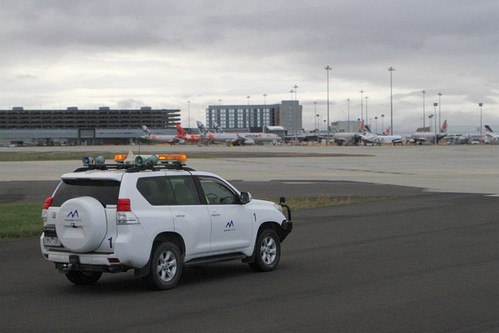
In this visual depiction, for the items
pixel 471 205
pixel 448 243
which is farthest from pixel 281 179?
pixel 448 243

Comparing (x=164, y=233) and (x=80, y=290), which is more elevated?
(x=164, y=233)

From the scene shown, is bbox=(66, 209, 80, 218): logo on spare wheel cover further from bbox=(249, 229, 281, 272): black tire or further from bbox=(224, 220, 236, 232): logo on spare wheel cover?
bbox=(249, 229, 281, 272): black tire

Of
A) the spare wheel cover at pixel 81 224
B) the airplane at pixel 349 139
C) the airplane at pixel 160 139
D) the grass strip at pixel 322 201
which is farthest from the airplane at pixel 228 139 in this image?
the spare wheel cover at pixel 81 224

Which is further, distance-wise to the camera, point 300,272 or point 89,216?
point 300,272

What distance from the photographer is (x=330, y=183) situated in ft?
129

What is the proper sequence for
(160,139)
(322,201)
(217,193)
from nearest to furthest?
(217,193) → (322,201) → (160,139)

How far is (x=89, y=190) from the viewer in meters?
11.9

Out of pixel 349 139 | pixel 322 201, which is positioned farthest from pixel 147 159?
pixel 349 139

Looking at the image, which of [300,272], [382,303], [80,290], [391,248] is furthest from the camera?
[391,248]

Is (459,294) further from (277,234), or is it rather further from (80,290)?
(80,290)

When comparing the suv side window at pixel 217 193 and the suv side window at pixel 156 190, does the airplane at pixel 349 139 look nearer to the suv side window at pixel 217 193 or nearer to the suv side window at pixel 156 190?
the suv side window at pixel 217 193

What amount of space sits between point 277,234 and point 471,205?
13743 millimetres

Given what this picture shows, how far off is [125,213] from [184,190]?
1.47 metres

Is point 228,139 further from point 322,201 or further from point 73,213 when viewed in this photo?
point 73,213
